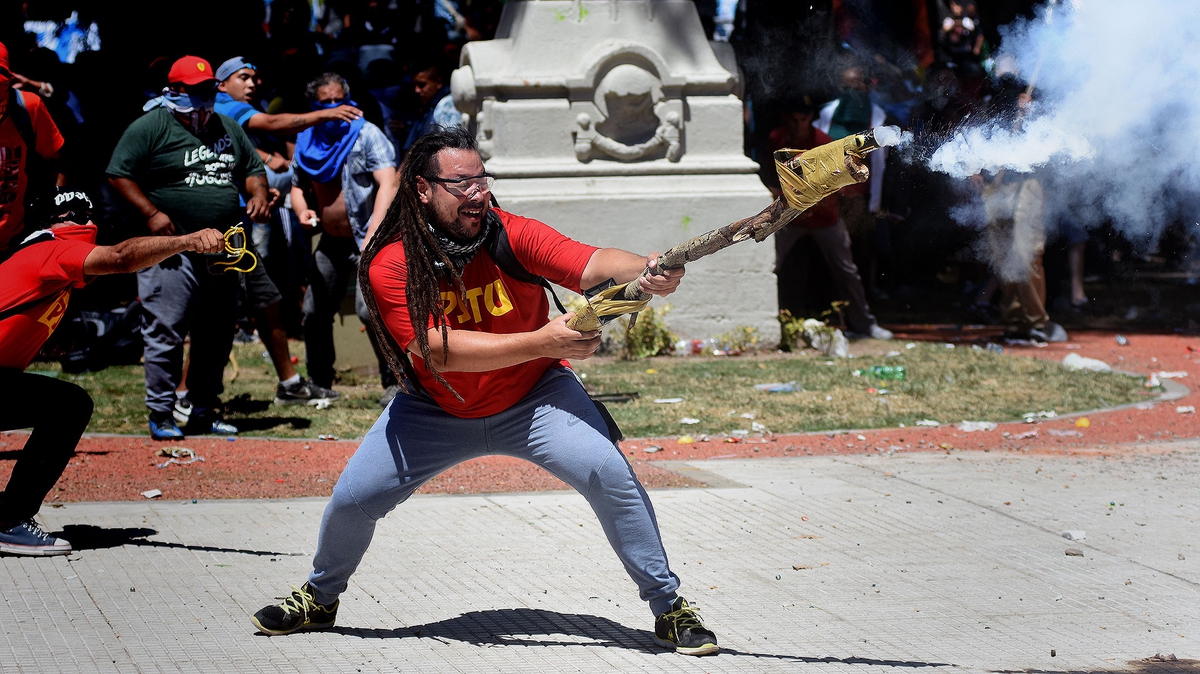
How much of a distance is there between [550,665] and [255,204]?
15.8 feet

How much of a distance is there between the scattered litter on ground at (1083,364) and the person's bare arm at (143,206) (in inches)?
280

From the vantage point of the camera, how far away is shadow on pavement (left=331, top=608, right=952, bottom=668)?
13.9 ft

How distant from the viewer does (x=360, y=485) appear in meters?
4.15

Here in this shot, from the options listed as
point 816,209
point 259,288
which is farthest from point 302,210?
point 816,209

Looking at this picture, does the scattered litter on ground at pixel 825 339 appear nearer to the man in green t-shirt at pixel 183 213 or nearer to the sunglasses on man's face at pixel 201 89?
the man in green t-shirt at pixel 183 213

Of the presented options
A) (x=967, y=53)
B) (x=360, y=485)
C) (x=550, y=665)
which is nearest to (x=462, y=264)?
(x=360, y=485)

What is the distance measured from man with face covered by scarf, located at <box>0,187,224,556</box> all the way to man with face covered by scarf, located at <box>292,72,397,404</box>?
3117 mm

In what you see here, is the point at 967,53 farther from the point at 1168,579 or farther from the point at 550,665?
the point at 550,665

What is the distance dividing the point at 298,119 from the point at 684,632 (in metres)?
5.56

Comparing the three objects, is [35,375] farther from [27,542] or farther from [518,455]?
[518,455]

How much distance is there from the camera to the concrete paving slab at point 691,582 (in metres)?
4.11

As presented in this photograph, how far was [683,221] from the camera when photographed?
11.2 m

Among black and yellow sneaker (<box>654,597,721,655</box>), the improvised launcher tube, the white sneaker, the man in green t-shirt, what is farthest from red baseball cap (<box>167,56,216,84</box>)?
the white sneaker

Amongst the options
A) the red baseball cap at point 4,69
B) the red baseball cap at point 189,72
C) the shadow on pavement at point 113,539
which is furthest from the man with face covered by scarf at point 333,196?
the shadow on pavement at point 113,539
